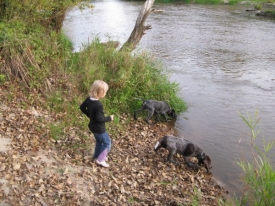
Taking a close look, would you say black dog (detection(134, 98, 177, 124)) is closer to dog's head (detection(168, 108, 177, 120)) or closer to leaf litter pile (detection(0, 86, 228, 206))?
dog's head (detection(168, 108, 177, 120))

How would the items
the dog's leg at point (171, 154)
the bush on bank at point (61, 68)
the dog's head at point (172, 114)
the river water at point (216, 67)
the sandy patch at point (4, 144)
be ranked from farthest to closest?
the dog's head at point (172, 114)
the river water at point (216, 67)
the bush on bank at point (61, 68)
the dog's leg at point (171, 154)
the sandy patch at point (4, 144)

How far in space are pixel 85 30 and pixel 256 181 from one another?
65.1 feet

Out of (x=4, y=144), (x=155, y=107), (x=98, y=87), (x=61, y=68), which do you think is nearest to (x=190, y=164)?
(x=155, y=107)

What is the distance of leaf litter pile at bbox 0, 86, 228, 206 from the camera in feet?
18.9

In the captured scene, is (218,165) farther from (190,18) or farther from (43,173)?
(190,18)

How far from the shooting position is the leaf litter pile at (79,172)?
577cm

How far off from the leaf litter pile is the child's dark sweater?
827mm

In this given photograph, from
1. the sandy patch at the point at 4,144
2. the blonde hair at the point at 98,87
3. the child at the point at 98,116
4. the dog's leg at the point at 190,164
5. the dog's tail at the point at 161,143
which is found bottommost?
the dog's leg at the point at 190,164

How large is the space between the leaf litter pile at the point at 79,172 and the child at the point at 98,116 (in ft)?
0.90

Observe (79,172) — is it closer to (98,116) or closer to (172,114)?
(98,116)

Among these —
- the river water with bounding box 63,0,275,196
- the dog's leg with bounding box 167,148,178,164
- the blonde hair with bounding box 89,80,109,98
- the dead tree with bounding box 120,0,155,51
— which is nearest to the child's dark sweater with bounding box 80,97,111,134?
the blonde hair with bounding box 89,80,109,98

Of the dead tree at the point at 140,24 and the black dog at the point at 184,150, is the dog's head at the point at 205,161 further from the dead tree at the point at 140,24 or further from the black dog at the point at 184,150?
the dead tree at the point at 140,24

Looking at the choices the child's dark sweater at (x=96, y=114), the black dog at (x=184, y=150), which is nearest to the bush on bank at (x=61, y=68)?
the child's dark sweater at (x=96, y=114)

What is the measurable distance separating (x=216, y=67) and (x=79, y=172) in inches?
476
